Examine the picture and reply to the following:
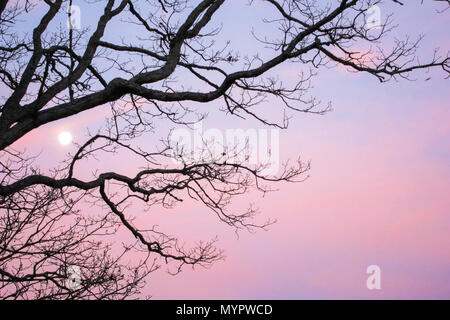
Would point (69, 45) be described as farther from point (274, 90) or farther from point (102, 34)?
point (274, 90)

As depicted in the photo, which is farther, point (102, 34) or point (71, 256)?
point (102, 34)

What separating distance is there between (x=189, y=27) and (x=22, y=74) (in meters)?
2.39

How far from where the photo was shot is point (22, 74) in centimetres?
866
